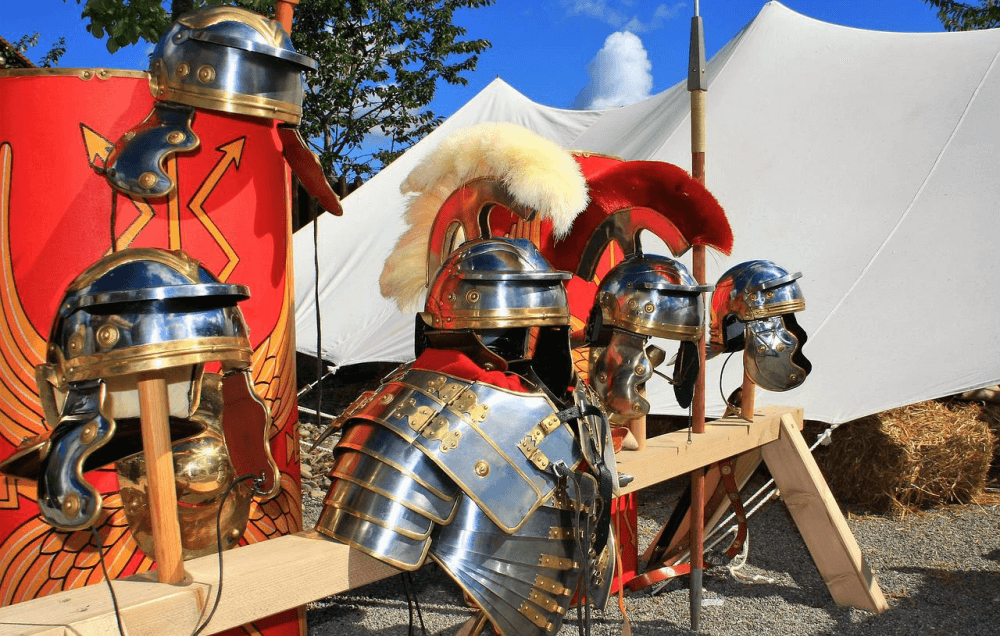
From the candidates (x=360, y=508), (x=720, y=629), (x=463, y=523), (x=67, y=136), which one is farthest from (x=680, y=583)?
(x=67, y=136)

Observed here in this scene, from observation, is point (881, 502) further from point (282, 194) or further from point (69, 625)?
point (69, 625)

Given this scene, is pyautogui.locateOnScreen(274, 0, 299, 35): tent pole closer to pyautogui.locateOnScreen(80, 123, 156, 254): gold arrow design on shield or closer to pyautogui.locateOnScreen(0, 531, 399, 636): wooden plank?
pyautogui.locateOnScreen(80, 123, 156, 254): gold arrow design on shield

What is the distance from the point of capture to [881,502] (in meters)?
4.84

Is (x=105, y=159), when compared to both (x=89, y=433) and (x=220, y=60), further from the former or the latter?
(x=89, y=433)

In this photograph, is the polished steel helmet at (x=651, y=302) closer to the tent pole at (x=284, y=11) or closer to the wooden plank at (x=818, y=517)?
the wooden plank at (x=818, y=517)

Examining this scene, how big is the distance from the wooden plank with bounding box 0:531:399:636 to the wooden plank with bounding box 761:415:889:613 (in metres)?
2.03

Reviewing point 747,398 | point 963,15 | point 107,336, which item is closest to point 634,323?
point 747,398

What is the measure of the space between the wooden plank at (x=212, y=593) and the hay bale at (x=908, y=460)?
4029mm

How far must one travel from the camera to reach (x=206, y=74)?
1645 mm

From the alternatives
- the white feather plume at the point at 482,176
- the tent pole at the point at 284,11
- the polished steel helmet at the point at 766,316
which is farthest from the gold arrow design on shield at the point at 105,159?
the polished steel helmet at the point at 766,316

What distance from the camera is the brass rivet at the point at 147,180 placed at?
1633mm

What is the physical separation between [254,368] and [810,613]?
2.53 m

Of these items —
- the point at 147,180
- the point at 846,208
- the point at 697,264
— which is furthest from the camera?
the point at 846,208

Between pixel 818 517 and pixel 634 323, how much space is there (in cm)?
133
